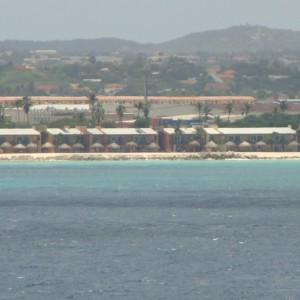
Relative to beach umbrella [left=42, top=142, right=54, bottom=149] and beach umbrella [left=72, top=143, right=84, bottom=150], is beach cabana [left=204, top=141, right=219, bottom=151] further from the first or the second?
beach umbrella [left=42, top=142, right=54, bottom=149]

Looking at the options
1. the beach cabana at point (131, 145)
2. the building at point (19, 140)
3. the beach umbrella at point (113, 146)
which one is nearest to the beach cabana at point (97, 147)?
the beach umbrella at point (113, 146)

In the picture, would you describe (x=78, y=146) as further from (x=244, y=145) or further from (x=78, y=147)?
(x=244, y=145)

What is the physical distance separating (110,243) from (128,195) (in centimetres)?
4083

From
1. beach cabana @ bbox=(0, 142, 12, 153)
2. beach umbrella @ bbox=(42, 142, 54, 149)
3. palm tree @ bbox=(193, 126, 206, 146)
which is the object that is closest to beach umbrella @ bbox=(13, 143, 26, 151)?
beach cabana @ bbox=(0, 142, 12, 153)

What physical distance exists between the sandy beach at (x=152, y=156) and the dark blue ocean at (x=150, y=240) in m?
37.6

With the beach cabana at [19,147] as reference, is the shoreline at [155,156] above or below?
below

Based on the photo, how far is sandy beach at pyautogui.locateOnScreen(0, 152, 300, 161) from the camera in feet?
563

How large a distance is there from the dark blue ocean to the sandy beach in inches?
1479

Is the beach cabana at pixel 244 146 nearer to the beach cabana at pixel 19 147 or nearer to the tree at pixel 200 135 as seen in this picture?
the tree at pixel 200 135

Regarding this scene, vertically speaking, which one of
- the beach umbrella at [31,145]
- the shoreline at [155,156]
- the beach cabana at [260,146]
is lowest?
the shoreline at [155,156]

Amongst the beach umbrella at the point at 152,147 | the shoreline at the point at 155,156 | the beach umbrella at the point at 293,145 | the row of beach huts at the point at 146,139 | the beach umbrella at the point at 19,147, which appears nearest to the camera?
the shoreline at the point at 155,156

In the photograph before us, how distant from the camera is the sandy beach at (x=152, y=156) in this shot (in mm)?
171750

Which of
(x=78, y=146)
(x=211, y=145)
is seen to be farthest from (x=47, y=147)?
(x=211, y=145)

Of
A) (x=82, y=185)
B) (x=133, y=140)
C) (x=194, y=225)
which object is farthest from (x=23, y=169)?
(x=194, y=225)
